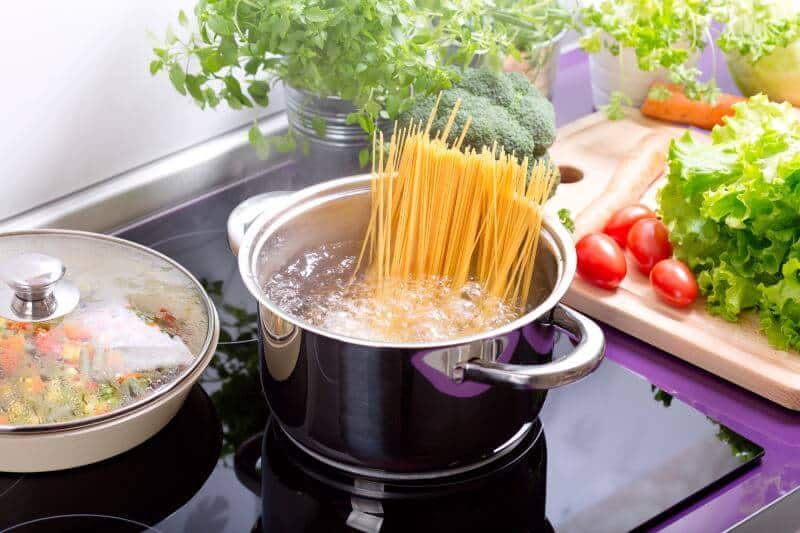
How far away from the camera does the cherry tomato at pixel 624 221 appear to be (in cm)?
140

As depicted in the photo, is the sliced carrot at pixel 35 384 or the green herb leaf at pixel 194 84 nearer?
the sliced carrot at pixel 35 384

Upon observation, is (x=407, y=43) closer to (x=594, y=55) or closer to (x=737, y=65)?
(x=594, y=55)

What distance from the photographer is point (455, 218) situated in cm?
106

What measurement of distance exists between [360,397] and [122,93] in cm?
67

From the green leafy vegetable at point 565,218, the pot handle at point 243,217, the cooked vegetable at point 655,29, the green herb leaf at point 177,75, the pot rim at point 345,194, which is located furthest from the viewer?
the cooked vegetable at point 655,29

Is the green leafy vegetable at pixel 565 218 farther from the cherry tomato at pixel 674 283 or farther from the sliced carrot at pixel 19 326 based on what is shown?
the sliced carrot at pixel 19 326

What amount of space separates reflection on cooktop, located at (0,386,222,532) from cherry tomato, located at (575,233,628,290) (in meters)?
0.52

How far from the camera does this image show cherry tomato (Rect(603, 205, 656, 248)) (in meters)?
1.40

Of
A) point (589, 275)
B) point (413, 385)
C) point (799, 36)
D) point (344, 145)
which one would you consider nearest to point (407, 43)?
point (344, 145)

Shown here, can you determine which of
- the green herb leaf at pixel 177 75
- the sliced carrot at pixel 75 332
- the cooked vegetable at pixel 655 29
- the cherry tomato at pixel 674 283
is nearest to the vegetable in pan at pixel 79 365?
the sliced carrot at pixel 75 332

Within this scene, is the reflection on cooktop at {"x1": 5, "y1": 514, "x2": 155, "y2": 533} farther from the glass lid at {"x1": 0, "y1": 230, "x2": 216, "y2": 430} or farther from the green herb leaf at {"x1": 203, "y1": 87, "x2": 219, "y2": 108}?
the green herb leaf at {"x1": 203, "y1": 87, "x2": 219, "y2": 108}

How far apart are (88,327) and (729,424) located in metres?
0.68

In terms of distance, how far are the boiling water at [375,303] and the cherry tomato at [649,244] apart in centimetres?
35

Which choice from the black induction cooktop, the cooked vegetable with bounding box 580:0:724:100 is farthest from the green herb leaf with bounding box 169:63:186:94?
the cooked vegetable with bounding box 580:0:724:100
